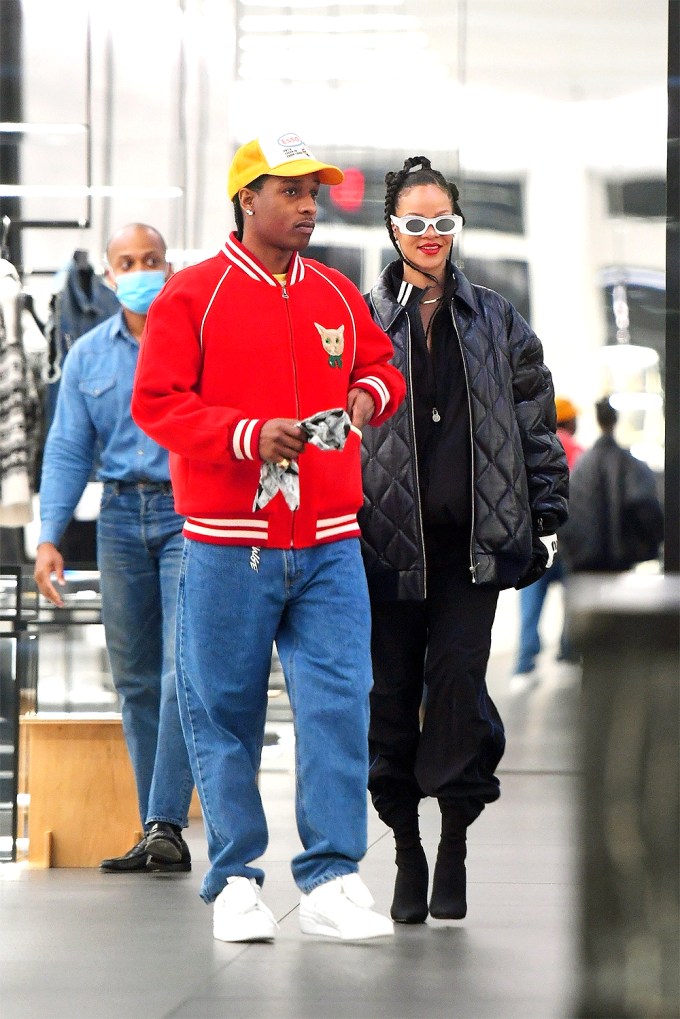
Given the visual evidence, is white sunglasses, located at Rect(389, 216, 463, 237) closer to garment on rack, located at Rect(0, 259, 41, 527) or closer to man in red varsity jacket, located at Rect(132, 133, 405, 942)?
man in red varsity jacket, located at Rect(132, 133, 405, 942)

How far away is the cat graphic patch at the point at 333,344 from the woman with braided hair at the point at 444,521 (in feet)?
0.84

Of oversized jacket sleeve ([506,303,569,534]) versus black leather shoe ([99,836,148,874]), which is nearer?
oversized jacket sleeve ([506,303,569,534])

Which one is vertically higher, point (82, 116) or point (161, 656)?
point (82, 116)

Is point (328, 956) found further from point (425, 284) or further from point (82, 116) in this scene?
point (82, 116)

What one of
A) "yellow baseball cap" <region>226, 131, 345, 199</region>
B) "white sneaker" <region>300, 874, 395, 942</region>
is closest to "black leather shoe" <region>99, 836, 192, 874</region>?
"white sneaker" <region>300, 874, 395, 942</region>

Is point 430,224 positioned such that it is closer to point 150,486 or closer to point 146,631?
point 150,486

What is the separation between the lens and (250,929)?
14.4 ft

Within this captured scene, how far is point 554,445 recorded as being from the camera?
4785mm

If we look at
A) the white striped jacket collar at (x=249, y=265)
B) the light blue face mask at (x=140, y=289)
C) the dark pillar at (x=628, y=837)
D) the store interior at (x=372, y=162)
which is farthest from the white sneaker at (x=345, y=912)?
the store interior at (x=372, y=162)

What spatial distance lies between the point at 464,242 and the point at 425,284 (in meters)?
3.10

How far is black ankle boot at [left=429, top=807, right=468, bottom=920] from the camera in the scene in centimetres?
458

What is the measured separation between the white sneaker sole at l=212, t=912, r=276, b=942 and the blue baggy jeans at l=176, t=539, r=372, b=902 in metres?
0.10

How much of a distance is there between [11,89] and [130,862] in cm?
396

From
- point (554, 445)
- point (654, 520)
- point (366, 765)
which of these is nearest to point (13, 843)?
point (366, 765)
